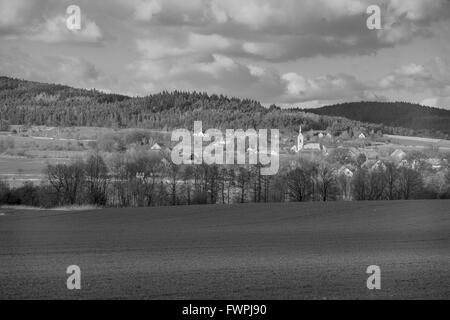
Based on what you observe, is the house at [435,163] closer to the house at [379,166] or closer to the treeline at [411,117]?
the house at [379,166]

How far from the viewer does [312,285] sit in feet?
65.3

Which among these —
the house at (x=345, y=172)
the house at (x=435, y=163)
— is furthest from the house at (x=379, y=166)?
the house at (x=435, y=163)

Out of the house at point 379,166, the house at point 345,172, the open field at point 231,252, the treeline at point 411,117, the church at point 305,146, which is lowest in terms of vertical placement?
the open field at point 231,252

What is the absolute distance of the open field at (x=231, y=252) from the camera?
19.3 metres

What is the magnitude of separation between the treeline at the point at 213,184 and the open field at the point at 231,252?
962 inches

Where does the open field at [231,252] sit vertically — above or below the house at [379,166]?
below

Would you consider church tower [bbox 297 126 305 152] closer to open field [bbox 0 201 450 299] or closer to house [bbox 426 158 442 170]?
house [bbox 426 158 442 170]

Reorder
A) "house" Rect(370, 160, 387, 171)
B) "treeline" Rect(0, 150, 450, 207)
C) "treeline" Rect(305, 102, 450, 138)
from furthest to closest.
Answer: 1. "treeline" Rect(305, 102, 450, 138)
2. "house" Rect(370, 160, 387, 171)
3. "treeline" Rect(0, 150, 450, 207)

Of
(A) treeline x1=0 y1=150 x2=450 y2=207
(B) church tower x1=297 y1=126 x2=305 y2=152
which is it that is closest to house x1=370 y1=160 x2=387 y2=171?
(A) treeline x1=0 y1=150 x2=450 y2=207

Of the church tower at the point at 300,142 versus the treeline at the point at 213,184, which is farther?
the church tower at the point at 300,142

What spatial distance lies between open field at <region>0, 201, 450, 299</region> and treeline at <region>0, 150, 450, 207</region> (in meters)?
24.4

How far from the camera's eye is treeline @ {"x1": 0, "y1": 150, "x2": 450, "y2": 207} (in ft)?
282

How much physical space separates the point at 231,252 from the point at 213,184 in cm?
6145

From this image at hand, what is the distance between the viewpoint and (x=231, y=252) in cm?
3103
